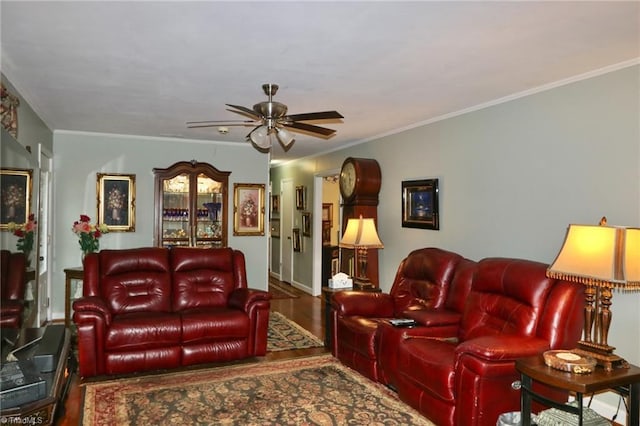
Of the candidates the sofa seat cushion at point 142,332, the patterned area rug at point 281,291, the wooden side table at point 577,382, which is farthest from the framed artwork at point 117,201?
the wooden side table at point 577,382

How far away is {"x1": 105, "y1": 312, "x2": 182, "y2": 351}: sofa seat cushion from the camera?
11.9 feet

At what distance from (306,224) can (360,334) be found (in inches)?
163

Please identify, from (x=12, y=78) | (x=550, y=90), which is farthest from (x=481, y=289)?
(x=12, y=78)

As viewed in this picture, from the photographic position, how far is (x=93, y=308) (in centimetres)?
360

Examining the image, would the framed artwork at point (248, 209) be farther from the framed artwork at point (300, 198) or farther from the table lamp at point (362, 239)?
the table lamp at point (362, 239)

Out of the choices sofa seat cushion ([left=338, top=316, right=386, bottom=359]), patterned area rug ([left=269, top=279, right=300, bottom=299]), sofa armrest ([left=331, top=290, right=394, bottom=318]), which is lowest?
patterned area rug ([left=269, top=279, right=300, bottom=299])

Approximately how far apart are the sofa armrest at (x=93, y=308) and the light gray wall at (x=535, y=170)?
A: 3.14 m

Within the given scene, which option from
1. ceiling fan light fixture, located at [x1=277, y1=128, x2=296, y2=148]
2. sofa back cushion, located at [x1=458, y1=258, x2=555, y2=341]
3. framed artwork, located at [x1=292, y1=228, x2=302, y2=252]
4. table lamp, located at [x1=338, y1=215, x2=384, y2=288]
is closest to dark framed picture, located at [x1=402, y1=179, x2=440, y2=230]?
table lamp, located at [x1=338, y1=215, x2=384, y2=288]

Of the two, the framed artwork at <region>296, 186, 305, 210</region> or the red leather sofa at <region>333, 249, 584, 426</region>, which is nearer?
the red leather sofa at <region>333, 249, 584, 426</region>

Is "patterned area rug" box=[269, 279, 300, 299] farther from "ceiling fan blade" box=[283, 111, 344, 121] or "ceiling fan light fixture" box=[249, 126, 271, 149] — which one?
"ceiling fan blade" box=[283, 111, 344, 121]

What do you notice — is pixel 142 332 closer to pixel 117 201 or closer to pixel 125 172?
pixel 117 201

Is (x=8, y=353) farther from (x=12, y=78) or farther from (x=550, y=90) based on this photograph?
(x=550, y=90)

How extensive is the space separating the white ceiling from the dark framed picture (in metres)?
0.88

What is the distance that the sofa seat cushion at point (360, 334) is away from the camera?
11.8 ft
